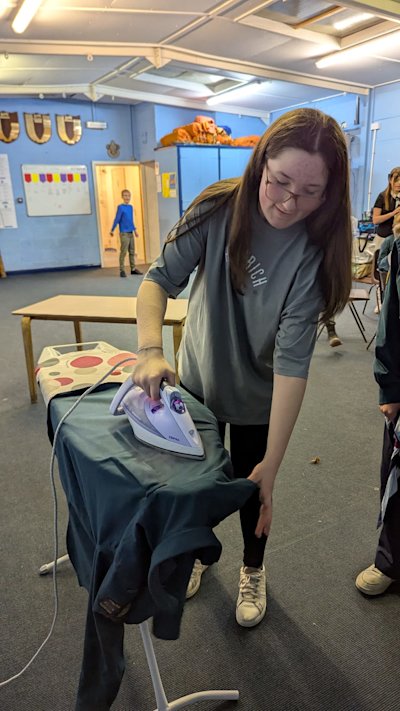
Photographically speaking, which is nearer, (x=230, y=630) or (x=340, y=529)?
(x=230, y=630)

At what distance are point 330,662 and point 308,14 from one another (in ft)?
16.5

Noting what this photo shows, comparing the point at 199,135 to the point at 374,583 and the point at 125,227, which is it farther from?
the point at 374,583

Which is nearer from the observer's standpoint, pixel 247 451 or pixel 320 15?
pixel 247 451

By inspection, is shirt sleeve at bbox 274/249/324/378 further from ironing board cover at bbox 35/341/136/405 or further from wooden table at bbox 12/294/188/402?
wooden table at bbox 12/294/188/402

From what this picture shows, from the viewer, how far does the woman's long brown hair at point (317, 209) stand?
88cm

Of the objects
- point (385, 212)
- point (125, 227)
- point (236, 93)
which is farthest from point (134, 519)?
point (236, 93)

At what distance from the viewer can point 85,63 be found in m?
5.61

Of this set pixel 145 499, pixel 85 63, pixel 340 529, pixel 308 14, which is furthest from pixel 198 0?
pixel 145 499

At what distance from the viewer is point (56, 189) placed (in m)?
7.76

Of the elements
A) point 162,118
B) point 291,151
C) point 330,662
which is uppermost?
point 162,118

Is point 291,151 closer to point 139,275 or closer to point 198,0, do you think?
point 198,0

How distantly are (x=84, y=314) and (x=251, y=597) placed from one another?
1905mm

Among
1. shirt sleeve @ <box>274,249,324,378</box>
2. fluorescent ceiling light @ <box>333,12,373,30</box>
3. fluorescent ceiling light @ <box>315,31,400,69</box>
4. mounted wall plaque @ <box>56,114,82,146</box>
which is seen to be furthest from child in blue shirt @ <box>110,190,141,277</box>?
shirt sleeve @ <box>274,249,324,378</box>

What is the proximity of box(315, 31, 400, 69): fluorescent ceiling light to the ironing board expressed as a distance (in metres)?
5.51
